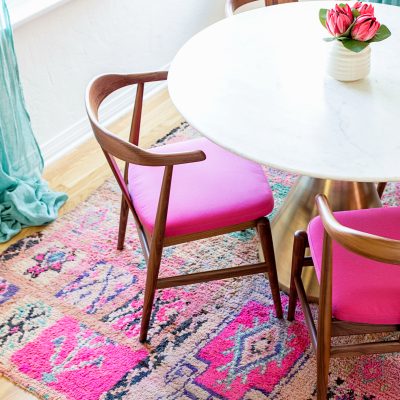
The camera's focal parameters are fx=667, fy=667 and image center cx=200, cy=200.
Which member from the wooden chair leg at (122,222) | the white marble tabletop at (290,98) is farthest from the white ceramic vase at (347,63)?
the wooden chair leg at (122,222)

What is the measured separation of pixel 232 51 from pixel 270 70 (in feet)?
0.58

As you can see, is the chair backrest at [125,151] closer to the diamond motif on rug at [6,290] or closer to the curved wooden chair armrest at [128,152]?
the curved wooden chair armrest at [128,152]

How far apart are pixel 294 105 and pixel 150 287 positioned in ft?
2.16

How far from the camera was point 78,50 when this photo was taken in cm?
291

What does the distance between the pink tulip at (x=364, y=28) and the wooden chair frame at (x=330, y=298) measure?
51 cm

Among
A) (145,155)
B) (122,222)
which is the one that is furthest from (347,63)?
(122,222)

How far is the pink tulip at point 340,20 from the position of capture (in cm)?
177

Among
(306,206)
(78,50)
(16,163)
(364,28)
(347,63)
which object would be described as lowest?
(306,206)

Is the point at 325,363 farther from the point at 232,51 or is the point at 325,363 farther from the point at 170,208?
the point at 232,51

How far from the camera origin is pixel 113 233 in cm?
251

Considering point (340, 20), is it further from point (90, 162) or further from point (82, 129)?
point (82, 129)

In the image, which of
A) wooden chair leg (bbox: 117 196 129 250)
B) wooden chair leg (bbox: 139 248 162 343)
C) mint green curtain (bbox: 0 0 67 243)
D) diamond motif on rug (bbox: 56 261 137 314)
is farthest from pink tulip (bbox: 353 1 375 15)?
mint green curtain (bbox: 0 0 67 243)

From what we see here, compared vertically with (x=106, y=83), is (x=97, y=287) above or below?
below

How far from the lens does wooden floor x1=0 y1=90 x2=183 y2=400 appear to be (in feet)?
9.02
